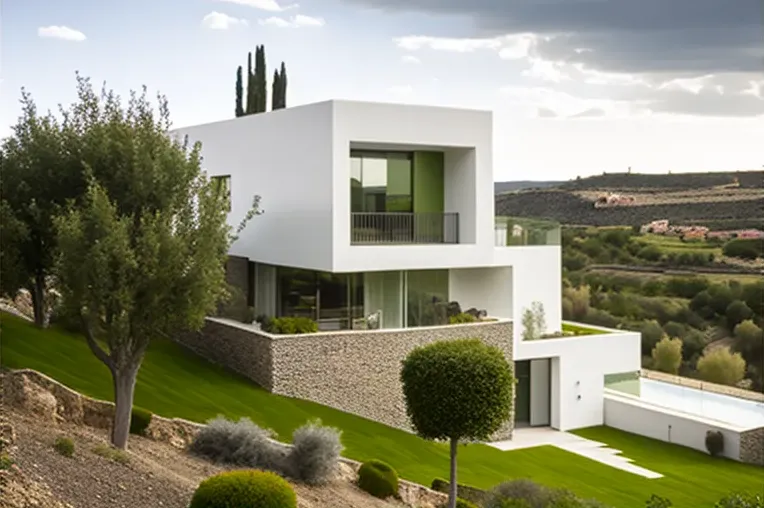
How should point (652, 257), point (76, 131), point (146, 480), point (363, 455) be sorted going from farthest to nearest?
point (652, 257), point (363, 455), point (76, 131), point (146, 480)

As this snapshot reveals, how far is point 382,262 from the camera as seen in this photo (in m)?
22.6

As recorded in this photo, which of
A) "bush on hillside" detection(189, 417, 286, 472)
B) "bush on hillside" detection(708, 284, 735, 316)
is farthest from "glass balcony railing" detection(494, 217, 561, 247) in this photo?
"bush on hillside" detection(708, 284, 735, 316)

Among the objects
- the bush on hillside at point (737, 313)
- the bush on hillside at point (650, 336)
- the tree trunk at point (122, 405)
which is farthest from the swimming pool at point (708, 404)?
the tree trunk at point (122, 405)

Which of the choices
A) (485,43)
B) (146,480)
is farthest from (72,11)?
(485,43)

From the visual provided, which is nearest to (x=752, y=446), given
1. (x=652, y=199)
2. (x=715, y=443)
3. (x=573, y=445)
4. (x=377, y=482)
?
(x=715, y=443)

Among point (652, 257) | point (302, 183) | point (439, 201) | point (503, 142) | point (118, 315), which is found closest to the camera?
point (118, 315)

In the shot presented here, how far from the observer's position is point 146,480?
37.0 feet

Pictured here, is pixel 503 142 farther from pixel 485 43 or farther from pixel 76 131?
pixel 76 131

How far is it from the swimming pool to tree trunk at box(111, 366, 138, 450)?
18.0 m

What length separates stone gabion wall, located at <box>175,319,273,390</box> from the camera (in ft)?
68.4

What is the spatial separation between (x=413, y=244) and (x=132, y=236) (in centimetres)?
1211

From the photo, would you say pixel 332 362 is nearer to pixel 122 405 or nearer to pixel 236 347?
pixel 236 347

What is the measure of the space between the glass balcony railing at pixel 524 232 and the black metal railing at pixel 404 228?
1.70m

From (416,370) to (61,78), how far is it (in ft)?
26.4
